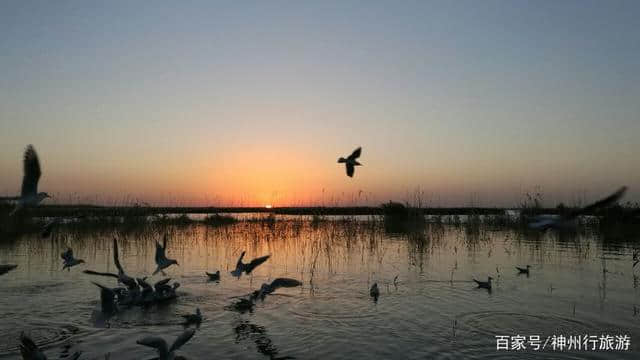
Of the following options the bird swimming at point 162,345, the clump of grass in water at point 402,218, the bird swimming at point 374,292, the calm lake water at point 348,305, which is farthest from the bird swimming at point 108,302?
the clump of grass in water at point 402,218

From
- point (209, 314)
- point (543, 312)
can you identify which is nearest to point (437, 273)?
point (543, 312)

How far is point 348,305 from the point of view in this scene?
10.1 meters

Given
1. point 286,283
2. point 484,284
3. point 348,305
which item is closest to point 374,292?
point 348,305

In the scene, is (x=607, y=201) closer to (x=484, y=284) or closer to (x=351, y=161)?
(x=351, y=161)

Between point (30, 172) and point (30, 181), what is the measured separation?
164mm

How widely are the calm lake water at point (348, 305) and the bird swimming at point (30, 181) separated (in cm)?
194

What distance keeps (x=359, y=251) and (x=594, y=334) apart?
406 inches

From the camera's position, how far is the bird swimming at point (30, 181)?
9.38m

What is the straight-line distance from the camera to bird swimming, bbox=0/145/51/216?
938cm

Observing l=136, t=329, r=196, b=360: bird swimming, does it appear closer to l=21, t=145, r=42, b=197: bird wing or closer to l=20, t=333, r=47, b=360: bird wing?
l=20, t=333, r=47, b=360: bird wing

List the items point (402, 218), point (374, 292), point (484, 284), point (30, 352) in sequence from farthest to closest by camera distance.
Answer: point (402, 218) → point (484, 284) → point (374, 292) → point (30, 352)

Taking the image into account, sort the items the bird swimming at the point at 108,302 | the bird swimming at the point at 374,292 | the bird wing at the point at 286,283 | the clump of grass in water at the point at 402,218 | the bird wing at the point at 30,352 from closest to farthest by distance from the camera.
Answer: the bird wing at the point at 30,352 → the bird wing at the point at 286,283 → the bird swimming at the point at 108,302 → the bird swimming at the point at 374,292 → the clump of grass in water at the point at 402,218

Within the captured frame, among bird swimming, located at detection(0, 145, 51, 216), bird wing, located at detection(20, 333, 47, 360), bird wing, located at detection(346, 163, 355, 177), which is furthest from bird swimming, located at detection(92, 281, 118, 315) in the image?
bird wing, located at detection(346, 163, 355, 177)

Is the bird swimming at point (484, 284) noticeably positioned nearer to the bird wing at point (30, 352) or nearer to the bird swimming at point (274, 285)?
the bird swimming at point (274, 285)
